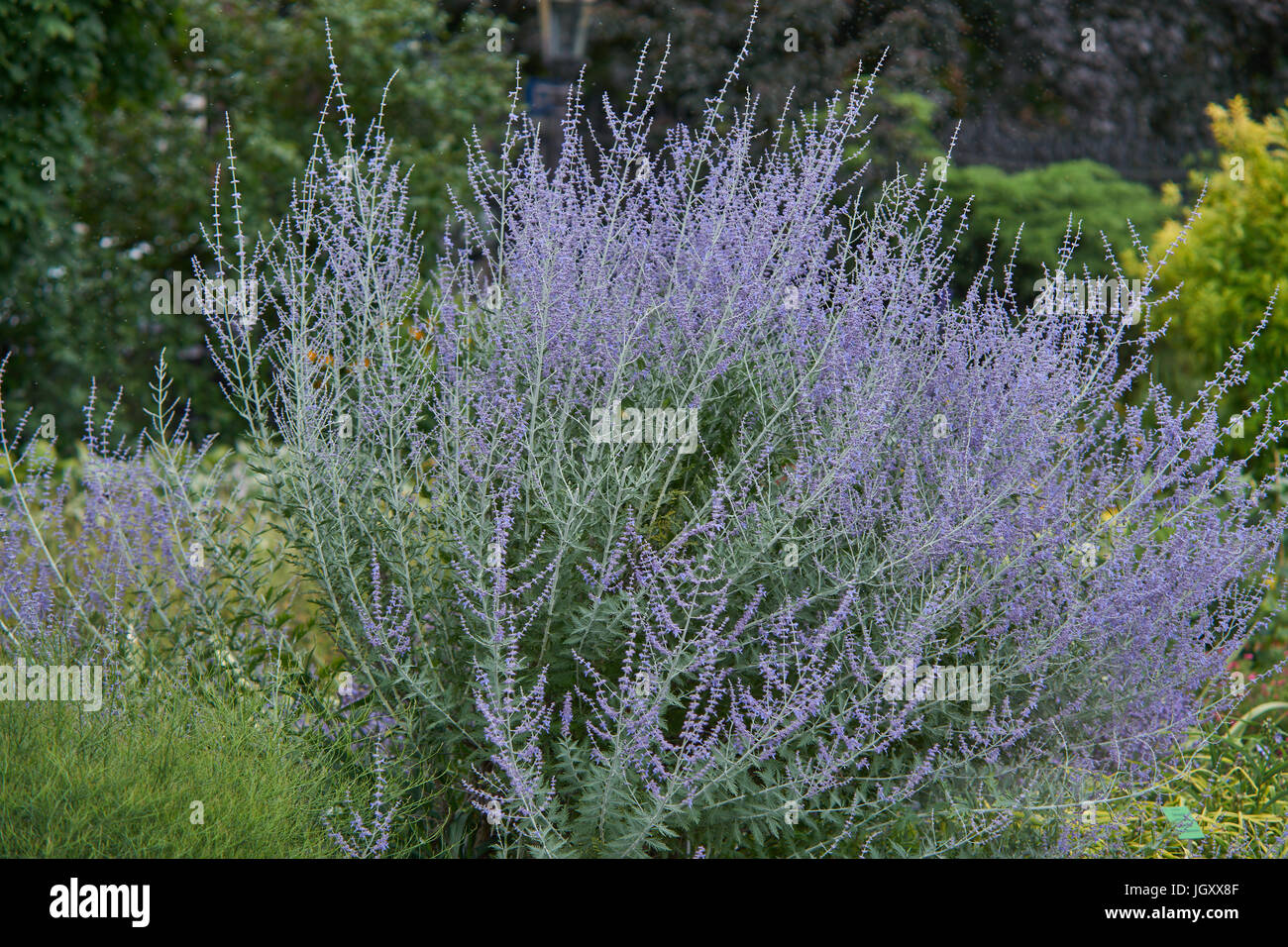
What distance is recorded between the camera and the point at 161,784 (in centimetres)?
276

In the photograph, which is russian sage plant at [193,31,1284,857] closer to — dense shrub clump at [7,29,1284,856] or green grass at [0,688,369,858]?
dense shrub clump at [7,29,1284,856]

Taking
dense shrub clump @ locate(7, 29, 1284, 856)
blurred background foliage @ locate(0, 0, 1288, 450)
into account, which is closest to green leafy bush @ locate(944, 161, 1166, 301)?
blurred background foliage @ locate(0, 0, 1288, 450)

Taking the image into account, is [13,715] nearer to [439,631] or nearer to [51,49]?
[439,631]

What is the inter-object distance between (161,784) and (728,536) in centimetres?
155

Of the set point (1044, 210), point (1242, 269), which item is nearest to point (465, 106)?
point (1044, 210)

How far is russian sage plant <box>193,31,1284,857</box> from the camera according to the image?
110 inches

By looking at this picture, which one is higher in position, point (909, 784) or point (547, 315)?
point (547, 315)

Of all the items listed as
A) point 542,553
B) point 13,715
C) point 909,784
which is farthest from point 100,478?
point 909,784

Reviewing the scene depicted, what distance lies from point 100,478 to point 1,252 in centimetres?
363

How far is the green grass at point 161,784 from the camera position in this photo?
260 cm

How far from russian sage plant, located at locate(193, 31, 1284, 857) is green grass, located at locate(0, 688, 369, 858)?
315 millimetres

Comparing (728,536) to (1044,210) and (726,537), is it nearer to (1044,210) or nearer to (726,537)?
(726,537)

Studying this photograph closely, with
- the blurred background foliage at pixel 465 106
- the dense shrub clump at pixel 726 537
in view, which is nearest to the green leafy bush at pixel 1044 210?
the blurred background foliage at pixel 465 106

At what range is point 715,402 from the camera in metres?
3.27
